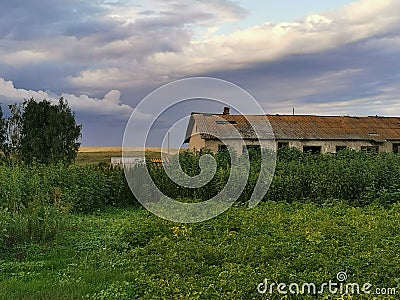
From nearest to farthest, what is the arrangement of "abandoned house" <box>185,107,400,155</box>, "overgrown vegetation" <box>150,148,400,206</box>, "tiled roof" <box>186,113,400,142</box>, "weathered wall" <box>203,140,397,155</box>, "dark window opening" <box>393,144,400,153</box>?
1. "overgrown vegetation" <box>150,148,400,206</box>
2. "weathered wall" <box>203,140,397,155</box>
3. "abandoned house" <box>185,107,400,155</box>
4. "tiled roof" <box>186,113,400,142</box>
5. "dark window opening" <box>393,144,400,153</box>

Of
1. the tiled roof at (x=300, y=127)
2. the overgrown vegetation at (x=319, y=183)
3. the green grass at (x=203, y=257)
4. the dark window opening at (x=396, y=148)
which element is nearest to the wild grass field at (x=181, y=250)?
the green grass at (x=203, y=257)

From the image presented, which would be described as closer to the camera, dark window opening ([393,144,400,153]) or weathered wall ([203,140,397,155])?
weathered wall ([203,140,397,155])

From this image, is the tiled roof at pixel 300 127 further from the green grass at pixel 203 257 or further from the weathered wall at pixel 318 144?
the green grass at pixel 203 257

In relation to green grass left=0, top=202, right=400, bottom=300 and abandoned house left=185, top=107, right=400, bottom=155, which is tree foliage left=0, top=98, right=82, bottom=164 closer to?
abandoned house left=185, top=107, right=400, bottom=155

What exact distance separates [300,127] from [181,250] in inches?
852

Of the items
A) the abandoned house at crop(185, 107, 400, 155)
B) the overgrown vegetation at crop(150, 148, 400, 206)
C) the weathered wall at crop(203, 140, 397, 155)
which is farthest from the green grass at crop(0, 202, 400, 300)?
the abandoned house at crop(185, 107, 400, 155)

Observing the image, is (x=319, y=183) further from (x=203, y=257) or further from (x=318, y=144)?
(x=318, y=144)

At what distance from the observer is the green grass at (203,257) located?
209 inches

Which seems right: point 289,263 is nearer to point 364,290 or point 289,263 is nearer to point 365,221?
point 364,290

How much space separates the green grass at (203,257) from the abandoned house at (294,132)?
1565 centimetres

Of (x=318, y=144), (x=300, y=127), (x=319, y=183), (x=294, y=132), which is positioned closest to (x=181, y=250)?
(x=319, y=183)

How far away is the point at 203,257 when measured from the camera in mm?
6449

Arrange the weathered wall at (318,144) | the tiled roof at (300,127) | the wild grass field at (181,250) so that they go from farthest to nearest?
the tiled roof at (300,127) → the weathered wall at (318,144) → the wild grass field at (181,250)

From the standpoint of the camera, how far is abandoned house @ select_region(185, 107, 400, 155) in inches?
983
